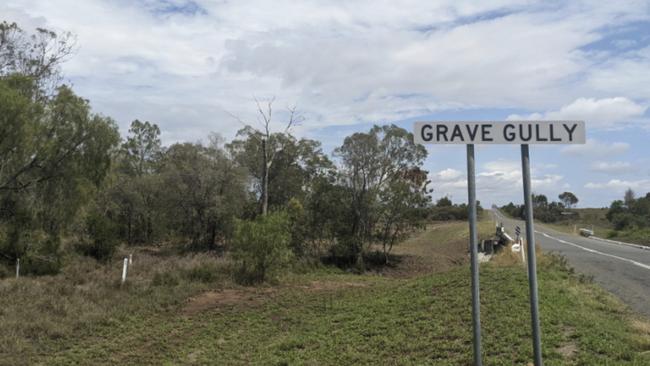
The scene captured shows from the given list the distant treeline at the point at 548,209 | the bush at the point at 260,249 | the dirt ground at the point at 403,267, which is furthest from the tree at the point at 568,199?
the bush at the point at 260,249

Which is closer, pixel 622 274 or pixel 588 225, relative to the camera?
pixel 622 274

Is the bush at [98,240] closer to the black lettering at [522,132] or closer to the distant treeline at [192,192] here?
the distant treeline at [192,192]

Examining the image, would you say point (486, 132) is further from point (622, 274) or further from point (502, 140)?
point (622, 274)

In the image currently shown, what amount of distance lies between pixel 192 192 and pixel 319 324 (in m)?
24.3

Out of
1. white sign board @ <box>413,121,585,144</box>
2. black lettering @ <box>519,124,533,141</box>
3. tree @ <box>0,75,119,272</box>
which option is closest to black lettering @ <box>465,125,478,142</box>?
white sign board @ <box>413,121,585,144</box>

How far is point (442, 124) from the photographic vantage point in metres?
3.93

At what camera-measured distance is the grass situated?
6.52 meters

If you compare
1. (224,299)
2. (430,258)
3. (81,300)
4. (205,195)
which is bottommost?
(430,258)

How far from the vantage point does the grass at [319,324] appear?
652cm

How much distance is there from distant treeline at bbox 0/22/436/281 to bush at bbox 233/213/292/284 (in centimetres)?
4

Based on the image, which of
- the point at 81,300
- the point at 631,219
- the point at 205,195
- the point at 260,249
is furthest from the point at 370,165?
the point at 631,219

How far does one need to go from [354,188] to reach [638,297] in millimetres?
24668

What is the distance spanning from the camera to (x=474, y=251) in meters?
3.88

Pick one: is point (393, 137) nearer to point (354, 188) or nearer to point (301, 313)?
point (354, 188)
